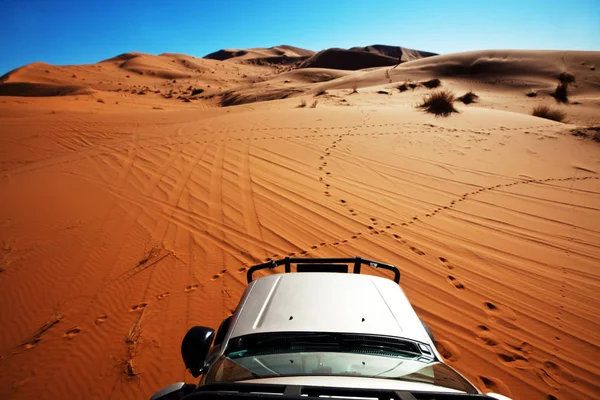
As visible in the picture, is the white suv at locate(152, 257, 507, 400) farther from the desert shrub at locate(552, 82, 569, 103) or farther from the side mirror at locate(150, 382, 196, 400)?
the desert shrub at locate(552, 82, 569, 103)

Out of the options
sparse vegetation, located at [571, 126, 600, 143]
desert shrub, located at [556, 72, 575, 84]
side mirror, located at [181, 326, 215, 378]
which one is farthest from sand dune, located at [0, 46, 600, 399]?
desert shrub, located at [556, 72, 575, 84]

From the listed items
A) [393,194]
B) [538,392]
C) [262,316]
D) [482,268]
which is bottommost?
[538,392]

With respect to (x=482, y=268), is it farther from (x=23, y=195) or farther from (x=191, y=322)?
(x=23, y=195)

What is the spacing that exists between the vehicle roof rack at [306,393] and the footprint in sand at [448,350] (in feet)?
5.75

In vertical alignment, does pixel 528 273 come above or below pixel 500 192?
below

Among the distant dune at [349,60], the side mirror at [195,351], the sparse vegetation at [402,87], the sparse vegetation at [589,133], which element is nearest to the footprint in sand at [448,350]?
the side mirror at [195,351]

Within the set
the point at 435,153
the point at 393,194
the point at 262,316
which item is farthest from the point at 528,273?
the point at 435,153

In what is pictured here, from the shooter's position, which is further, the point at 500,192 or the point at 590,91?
the point at 590,91

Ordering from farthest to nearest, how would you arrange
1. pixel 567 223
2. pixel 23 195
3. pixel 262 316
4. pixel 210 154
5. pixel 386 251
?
pixel 210 154
pixel 23 195
pixel 567 223
pixel 386 251
pixel 262 316

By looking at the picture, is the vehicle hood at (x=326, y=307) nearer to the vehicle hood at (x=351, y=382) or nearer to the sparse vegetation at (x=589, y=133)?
the vehicle hood at (x=351, y=382)

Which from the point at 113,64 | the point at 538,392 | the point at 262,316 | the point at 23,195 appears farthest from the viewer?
the point at 113,64

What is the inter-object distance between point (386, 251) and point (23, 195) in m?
7.05

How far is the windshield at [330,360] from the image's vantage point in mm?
1386

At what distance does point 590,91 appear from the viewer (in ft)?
71.2
